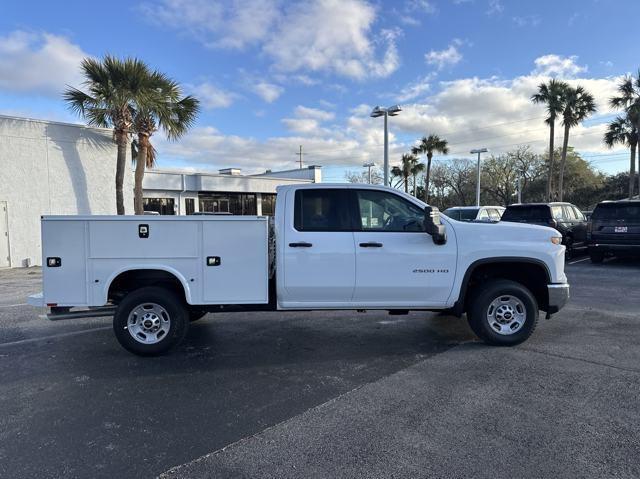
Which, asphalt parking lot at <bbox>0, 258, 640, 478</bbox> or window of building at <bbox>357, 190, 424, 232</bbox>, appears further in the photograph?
window of building at <bbox>357, 190, 424, 232</bbox>

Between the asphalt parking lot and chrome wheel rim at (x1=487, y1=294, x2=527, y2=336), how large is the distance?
257 mm

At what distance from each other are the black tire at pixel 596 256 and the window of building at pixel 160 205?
74.9 feet

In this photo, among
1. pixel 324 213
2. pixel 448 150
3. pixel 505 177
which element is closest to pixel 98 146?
pixel 324 213

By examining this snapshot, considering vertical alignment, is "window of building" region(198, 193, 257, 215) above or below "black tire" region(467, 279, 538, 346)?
above

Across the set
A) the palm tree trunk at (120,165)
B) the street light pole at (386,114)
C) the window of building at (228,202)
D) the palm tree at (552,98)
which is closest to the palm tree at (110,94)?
the palm tree trunk at (120,165)

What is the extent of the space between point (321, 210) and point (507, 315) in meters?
2.64

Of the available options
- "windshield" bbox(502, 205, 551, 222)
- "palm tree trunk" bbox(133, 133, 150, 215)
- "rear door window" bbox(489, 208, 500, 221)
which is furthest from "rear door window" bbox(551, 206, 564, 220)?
"palm tree trunk" bbox(133, 133, 150, 215)

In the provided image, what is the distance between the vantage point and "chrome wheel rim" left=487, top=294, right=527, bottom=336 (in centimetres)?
569

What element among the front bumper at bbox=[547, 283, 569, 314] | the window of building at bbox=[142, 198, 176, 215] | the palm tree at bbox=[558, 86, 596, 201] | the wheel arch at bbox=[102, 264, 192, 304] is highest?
the palm tree at bbox=[558, 86, 596, 201]

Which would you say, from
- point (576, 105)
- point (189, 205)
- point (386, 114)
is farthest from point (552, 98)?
point (189, 205)

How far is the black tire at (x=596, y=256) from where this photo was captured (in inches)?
537

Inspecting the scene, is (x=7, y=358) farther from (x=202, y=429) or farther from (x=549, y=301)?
(x=549, y=301)

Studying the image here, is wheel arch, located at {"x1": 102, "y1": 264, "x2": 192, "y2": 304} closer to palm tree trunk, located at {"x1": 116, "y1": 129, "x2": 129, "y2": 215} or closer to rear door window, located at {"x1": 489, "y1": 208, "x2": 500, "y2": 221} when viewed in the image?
palm tree trunk, located at {"x1": 116, "y1": 129, "x2": 129, "y2": 215}

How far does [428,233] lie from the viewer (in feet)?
17.7
